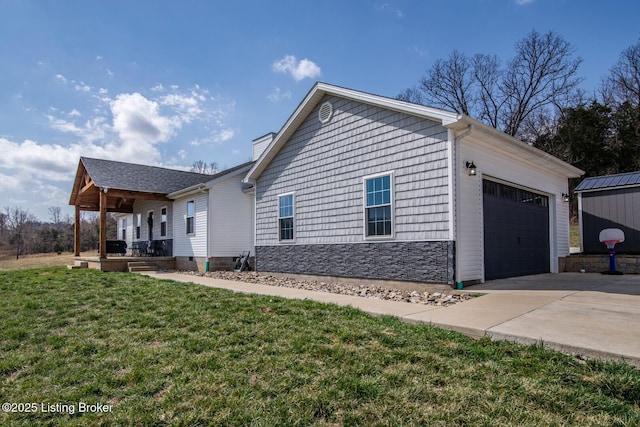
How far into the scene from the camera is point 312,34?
424 inches

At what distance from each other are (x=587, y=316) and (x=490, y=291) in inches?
87.7

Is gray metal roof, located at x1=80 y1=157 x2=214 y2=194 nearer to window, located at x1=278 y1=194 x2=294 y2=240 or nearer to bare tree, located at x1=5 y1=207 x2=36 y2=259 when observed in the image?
window, located at x1=278 y1=194 x2=294 y2=240

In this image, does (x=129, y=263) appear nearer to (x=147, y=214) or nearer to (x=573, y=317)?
(x=147, y=214)

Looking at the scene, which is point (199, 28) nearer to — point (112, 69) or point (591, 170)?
point (112, 69)

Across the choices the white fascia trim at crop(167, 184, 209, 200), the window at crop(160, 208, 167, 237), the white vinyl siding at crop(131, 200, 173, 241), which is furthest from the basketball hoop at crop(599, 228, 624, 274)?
the window at crop(160, 208, 167, 237)

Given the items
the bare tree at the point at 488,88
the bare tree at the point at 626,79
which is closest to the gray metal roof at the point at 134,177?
the bare tree at the point at 488,88

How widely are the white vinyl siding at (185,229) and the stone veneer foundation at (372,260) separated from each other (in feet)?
12.3

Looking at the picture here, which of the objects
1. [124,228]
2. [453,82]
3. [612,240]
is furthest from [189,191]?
[453,82]

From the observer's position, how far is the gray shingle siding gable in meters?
7.41

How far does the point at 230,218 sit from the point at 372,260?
7.43 m

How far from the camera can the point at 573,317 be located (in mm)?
4496

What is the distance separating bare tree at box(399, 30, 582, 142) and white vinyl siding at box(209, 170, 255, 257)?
16.9 meters

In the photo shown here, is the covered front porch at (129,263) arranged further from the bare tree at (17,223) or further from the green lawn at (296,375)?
the bare tree at (17,223)

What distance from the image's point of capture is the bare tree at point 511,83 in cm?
2481
